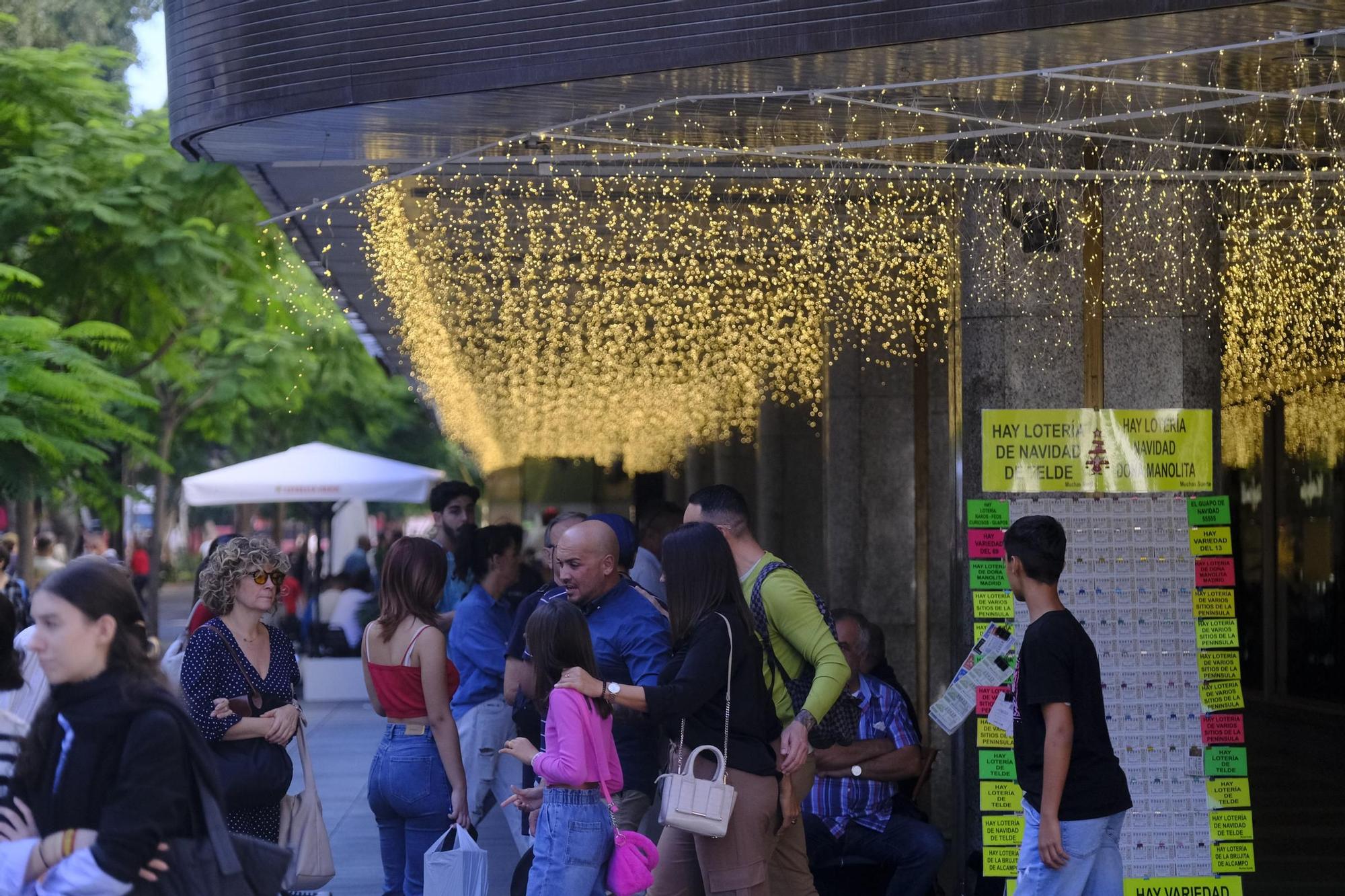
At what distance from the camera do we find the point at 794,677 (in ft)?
17.4

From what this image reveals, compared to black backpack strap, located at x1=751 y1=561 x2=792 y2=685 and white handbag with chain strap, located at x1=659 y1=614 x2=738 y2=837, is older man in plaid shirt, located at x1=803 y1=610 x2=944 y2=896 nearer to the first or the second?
black backpack strap, located at x1=751 y1=561 x2=792 y2=685

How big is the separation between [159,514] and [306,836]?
62.8ft

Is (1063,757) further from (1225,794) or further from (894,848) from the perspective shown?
(1225,794)

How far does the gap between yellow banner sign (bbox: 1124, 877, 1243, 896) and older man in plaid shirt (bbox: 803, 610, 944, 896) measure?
2.54 ft

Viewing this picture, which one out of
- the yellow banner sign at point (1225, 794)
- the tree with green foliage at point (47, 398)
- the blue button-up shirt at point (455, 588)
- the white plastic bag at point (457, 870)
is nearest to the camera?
the white plastic bag at point (457, 870)

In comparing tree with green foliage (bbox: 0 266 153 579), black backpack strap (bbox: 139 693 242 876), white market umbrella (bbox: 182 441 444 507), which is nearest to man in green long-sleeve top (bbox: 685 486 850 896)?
black backpack strap (bbox: 139 693 242 876)

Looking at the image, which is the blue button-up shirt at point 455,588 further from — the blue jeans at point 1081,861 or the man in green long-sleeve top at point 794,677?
the blue jeans at point 1081,861

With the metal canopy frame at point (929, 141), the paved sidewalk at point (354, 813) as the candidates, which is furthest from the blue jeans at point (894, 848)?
the metal canopy frame at point (929, 141)

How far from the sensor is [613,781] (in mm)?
4805

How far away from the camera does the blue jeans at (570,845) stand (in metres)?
4.73

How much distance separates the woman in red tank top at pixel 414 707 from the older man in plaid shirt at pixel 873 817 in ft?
4.99

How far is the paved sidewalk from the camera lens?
26.2ft

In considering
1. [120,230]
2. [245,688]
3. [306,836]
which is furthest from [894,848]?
[120,230]

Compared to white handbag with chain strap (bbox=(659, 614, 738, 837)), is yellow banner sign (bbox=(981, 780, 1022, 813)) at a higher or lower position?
lower
